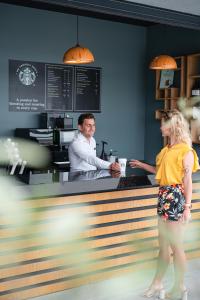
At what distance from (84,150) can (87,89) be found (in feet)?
9.86

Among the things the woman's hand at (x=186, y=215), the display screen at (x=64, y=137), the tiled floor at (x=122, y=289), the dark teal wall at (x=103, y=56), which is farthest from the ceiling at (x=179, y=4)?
the dark teal wall at (x=103, y=56)

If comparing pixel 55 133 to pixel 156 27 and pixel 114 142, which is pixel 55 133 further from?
pixel 156 27

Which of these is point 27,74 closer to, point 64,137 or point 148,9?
point 64,137

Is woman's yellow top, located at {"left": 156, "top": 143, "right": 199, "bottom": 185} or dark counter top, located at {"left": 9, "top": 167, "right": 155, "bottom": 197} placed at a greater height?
woman's yellow top, located at {"left": 156, "top": 143, "right": 199, "bottom": 185}

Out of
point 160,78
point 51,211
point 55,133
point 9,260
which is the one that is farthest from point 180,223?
point 160,78

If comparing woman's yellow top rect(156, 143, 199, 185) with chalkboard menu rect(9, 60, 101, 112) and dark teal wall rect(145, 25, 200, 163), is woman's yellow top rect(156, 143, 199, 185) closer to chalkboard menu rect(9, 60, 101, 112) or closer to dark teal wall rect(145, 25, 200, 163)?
chalkboard menu rect(9, 60, 101, 112)

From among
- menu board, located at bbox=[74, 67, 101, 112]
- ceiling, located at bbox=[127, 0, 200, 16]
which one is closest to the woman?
ceiling, located at bbox=[127, 0, 200, 16]

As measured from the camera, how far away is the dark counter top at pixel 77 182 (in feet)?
9.95

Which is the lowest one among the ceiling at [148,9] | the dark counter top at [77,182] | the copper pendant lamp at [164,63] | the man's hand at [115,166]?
the dark counter top at [77,182]

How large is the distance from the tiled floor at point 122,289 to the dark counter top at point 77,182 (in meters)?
0.75

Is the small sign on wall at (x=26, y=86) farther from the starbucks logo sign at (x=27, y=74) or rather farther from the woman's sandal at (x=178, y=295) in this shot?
the woman's sandal at (x=178, y=295)

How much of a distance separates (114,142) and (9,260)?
4327mm

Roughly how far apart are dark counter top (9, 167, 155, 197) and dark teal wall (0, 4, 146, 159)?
9.54ft

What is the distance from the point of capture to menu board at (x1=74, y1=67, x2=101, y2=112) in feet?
22.1
